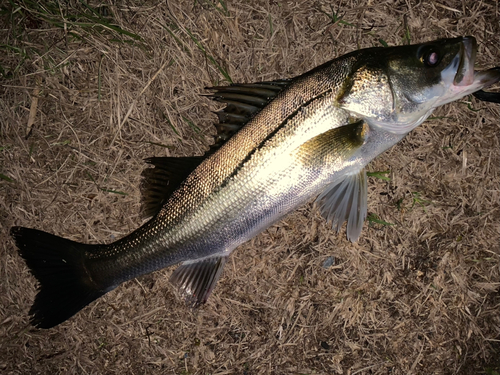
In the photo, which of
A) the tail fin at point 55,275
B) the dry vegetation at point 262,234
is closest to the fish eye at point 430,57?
the dry vegetation at point 262,234

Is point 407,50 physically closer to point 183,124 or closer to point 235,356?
point 183,124

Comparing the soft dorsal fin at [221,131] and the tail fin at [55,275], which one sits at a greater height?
the soft dorsal fin at [221,131]

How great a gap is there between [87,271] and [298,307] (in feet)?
5.58

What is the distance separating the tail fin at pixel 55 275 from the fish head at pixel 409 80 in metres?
2.24

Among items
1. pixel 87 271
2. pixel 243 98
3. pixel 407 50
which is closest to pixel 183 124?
pixel 243 98

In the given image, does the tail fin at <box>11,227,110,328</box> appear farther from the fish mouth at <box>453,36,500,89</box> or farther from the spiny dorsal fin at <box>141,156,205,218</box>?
the fish mouth at <box>453,36,500,89</box>

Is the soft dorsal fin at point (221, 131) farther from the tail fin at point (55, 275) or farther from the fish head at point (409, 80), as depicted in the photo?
the tail fin at point (55, 275)

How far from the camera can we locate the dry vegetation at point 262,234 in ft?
9.30

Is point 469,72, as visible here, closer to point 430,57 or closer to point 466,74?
point 466,74

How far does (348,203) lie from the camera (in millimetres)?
2656

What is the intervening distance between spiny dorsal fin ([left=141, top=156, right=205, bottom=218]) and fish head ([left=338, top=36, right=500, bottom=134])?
45.2 inches

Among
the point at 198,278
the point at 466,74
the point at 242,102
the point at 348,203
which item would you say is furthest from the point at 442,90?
the point at 198,278

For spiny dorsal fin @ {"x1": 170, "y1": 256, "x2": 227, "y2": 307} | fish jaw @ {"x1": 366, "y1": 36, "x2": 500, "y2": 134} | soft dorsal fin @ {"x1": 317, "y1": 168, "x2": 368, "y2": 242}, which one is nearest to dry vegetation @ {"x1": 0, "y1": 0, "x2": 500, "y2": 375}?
soft dorsal fin @ {"x1": 317, "y1": 168, "x2": 368, "y2": 242}

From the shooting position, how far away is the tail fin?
2631 mm
